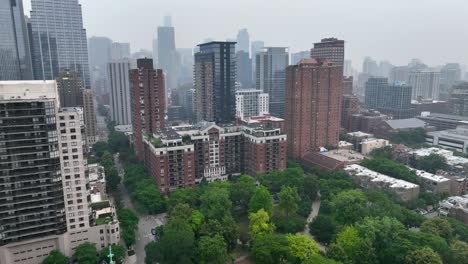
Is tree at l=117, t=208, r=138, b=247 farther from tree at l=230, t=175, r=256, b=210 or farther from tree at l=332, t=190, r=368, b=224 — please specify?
tree at l=332, t=190, r=368, b=224

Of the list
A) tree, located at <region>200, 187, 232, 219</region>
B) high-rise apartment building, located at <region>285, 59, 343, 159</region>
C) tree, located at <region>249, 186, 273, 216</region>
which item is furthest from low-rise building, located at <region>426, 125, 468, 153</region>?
tree, located at <region>200, 187, 232, 219</region>

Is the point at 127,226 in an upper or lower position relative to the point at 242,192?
lower

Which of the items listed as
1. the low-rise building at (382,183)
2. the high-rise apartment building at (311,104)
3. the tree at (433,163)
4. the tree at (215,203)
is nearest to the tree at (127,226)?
the tree at (215,203)

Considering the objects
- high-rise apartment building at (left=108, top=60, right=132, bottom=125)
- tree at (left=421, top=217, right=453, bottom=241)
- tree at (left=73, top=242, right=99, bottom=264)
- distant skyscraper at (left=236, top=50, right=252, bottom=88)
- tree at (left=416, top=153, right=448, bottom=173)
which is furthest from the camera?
distant skyscraper at (left=236, top=50, right=252, bottom=88)

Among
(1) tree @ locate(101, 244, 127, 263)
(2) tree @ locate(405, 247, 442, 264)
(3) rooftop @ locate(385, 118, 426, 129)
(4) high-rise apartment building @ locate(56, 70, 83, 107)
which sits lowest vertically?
(1) tree @ locate(101, 244, 127, 263)

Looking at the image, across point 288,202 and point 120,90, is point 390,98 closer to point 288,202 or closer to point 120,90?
point 288,202

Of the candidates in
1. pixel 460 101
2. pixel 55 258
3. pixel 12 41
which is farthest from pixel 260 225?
pixel 12 41

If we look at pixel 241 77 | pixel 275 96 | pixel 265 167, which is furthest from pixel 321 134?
pixel 241 77

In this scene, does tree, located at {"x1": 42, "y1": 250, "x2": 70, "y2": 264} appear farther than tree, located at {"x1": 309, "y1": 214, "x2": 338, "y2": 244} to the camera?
No
